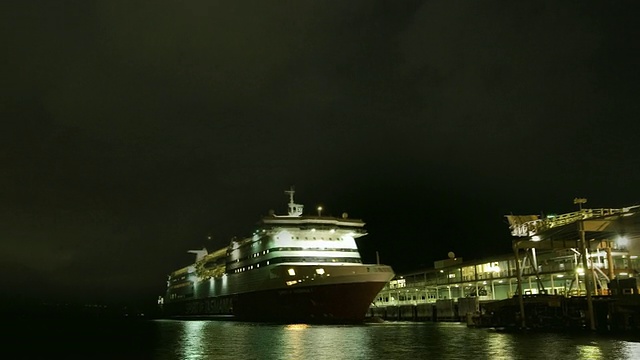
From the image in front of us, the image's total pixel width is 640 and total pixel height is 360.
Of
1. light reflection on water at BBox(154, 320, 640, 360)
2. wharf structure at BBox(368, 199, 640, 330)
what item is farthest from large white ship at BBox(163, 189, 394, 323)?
light reflection on water at BBox(154, 320, 640, 360)

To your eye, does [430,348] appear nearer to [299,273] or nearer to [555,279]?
[299,273]

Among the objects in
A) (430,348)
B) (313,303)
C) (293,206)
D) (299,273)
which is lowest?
(430,348)

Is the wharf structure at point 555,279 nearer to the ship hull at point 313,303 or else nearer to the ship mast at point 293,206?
the ship hull at point 313,303

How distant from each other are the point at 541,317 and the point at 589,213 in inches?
428

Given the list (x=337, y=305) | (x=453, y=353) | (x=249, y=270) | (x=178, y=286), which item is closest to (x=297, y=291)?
(x=337, y=305)

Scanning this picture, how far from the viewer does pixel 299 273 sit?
58.4 meters

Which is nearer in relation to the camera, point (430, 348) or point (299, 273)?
point (430, 348)

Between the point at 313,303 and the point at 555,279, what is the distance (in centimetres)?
2559

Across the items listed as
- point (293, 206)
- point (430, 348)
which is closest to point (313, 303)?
point (293, 206)

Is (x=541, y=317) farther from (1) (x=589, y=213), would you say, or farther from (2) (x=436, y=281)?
(2) (x=436, y=281)

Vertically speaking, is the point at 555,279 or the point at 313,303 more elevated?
the point at 555,279

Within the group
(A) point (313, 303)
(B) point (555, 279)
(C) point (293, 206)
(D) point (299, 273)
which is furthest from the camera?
(C) point (293, 206)

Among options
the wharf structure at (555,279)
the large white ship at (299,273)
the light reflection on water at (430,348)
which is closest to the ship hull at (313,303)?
the large white ship at (299,273)

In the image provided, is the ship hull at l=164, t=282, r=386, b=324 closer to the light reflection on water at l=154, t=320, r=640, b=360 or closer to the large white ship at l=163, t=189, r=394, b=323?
the large white ship at l=163, t=189, r=394, b=323
